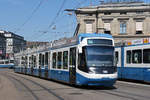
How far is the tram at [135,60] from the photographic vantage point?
17594mm

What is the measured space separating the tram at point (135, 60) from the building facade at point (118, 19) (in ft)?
112

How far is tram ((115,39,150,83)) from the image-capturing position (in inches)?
693

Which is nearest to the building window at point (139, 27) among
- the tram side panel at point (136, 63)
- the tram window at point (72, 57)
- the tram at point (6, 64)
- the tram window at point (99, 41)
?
the tram side panel at point (136, 63)

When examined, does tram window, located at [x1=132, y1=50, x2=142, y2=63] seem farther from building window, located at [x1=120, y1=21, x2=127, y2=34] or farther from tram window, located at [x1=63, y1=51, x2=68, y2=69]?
building window, located at [x1=120, y1=21, x2=127, y2=34]

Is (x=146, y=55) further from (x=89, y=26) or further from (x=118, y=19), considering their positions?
(x=89, y=26)

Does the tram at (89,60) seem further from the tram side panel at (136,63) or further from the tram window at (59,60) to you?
the tram side panel at (136,63)

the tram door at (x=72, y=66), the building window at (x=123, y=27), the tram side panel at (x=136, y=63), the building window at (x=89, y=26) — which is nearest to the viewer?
the tram door at (x=72, y=66)

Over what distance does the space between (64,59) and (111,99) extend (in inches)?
282

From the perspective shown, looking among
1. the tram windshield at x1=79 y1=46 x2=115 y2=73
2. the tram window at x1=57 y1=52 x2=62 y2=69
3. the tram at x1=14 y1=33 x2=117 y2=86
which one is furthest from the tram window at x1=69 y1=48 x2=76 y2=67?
the tram window at x1=57 y1=52 x2=62 y2=69

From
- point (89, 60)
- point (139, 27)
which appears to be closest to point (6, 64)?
point (139, 27)

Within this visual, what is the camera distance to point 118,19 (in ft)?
185

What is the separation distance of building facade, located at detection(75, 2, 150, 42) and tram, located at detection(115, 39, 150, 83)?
3399cm

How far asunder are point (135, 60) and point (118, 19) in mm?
38619

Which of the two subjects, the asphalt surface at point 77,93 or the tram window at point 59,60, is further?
the tram window at point 59,60
